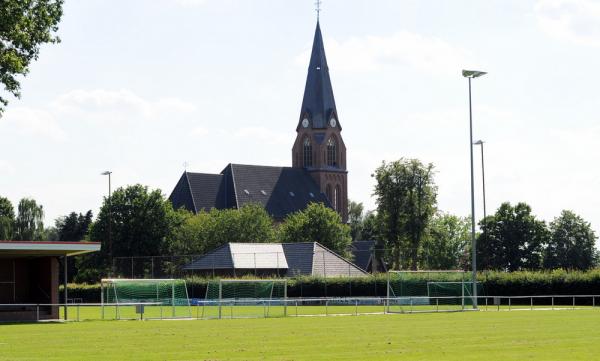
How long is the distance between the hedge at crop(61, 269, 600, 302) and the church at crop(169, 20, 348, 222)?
63812 millimetres

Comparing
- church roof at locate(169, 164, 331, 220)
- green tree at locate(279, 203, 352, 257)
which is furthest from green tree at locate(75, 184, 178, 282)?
church roof at locate(169, 164, 331, 220)

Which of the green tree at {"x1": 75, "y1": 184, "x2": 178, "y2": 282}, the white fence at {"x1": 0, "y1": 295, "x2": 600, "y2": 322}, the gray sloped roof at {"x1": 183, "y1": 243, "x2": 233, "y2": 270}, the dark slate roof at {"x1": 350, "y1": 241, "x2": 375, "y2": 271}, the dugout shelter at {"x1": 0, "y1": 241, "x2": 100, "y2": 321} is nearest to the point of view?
the dugout shelter at {"x1": 0, "y1": 241, "x2": 100, "y2": 321}

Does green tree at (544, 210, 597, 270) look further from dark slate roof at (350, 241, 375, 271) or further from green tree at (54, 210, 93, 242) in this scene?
green tree at (54, 210, 93, 242)

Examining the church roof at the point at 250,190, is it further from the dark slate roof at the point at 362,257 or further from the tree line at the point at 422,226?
the tree line at the point at 422,226

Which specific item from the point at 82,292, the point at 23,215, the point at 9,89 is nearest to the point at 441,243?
the point at 23,215

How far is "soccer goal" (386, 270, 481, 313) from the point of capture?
2163 inches

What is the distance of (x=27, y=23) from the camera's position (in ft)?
119

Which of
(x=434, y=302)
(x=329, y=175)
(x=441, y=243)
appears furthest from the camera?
(x=329, y=175)

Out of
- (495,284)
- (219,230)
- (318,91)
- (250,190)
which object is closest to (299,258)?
(495,284)

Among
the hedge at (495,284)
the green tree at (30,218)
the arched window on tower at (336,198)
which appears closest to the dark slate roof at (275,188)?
the arched window on tower at (336,198)

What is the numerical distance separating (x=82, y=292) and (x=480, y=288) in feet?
108

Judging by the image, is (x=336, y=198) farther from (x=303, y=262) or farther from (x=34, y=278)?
(x=34, y=278)

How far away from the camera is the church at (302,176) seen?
14112cm

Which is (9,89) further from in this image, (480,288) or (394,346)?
(480,288)
